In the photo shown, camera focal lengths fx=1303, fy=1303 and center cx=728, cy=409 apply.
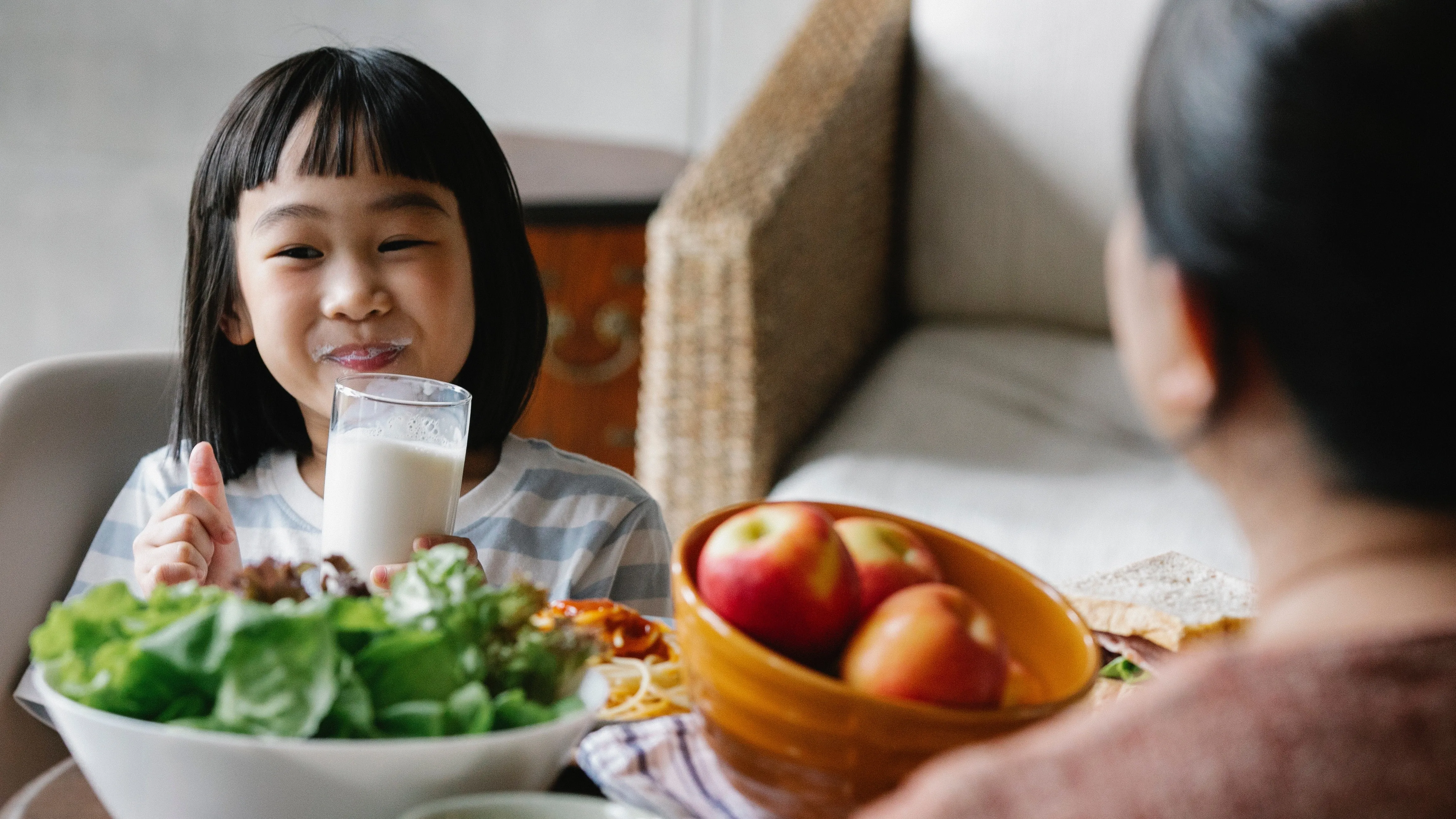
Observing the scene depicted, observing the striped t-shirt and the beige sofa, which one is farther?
the beige sofa

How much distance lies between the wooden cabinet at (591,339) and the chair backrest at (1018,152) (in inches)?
19.5

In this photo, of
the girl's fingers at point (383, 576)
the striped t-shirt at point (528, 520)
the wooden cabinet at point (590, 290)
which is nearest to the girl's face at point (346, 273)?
the striped t-shirt at point (528, 520)

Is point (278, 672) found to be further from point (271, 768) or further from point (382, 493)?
point (382, 493)

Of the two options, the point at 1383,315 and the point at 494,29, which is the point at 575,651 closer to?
the point at 1383,315

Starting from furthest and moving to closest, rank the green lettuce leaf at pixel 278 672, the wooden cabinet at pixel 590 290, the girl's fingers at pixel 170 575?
the wooden cabinet at pixel 590 290 → the girl's fingers at pixel 170 575 → the green lettuce leaf at pixel 278 672

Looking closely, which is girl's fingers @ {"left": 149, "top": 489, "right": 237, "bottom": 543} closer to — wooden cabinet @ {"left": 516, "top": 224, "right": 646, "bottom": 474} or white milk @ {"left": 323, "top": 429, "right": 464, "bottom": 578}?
white milk @ {"left": 323, "top": 429, "right": 464, "bottom": 578}

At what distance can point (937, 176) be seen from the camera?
6.89ft

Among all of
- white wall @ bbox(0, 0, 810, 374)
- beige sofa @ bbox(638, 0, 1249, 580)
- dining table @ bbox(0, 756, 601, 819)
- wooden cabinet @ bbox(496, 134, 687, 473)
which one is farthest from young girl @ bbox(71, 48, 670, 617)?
white wall @ bbox(0, 0, 810, 374)

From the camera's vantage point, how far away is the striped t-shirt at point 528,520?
3.26 ft

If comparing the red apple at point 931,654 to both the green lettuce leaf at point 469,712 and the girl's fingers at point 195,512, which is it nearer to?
the green lettuce leaf at point 469,712

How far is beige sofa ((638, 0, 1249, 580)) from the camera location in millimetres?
1639

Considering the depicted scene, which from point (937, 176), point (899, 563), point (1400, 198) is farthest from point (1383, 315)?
point (937, 176)

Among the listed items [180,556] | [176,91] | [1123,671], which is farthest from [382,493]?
[176,91]

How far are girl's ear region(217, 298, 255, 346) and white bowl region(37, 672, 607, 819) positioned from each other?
524mm
